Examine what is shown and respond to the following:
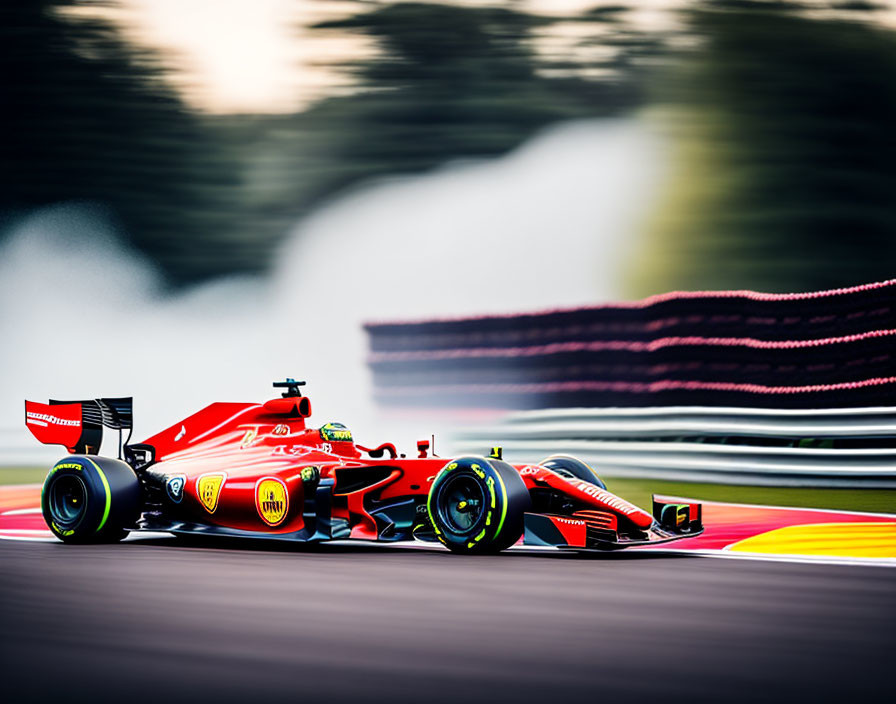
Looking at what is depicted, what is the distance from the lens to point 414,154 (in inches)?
694

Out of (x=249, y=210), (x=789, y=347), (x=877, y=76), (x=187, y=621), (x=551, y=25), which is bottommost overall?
(x=187, y=621)

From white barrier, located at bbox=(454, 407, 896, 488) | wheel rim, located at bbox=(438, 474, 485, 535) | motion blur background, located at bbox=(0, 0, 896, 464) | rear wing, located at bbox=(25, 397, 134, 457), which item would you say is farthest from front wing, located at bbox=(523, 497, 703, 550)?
motion blur background, located at bbox=(0, 0, 896, 464)

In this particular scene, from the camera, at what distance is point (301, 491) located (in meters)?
8.19

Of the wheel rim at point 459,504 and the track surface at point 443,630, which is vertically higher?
the wheel rim at point 459,504

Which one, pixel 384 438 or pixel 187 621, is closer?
pixel 187 621

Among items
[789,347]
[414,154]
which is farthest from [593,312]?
[414,154]

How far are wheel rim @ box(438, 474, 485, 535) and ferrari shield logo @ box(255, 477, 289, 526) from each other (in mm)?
1124

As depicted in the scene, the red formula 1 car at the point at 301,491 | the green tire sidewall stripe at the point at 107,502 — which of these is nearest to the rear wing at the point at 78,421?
the red formula 1 car at the point at 301,491

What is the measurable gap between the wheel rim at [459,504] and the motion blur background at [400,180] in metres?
8.17

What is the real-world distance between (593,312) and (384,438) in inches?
160

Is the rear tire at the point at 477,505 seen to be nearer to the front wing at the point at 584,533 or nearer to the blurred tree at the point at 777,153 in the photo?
the front wing at the point at 584,533

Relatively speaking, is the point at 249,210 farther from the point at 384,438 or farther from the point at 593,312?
the point at 593,312

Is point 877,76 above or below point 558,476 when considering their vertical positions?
above

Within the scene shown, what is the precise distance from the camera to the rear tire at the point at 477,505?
7.45 meters
